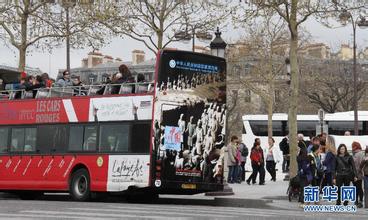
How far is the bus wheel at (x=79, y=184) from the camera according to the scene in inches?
831

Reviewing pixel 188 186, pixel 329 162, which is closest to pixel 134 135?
pixel 188 186

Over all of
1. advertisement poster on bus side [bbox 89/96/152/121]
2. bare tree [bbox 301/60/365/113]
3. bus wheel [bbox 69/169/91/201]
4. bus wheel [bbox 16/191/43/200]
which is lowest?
bus wheel [bbox 16/191/43/200]

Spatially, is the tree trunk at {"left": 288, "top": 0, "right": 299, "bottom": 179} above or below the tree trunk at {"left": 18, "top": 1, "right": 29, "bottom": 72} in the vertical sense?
below

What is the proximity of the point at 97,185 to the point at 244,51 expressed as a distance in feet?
99.3

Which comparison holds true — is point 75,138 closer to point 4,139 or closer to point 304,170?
point 4,139

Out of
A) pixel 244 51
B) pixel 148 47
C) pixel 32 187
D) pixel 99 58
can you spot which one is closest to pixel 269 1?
pixel 148 47

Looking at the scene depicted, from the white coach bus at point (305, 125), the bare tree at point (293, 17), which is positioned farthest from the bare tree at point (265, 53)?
the bare tree at point (293, 17)

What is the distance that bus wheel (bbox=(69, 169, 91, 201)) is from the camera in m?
21.1

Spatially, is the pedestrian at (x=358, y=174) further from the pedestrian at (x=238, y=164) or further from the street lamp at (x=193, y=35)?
the street lamp at (x=193, y=35)

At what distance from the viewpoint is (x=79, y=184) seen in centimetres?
2138

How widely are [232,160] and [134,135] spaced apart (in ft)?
31.6

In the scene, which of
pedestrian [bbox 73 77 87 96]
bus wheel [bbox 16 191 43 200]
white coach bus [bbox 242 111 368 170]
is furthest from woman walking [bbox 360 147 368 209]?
white coach bus [bbox 242 111 368 170]

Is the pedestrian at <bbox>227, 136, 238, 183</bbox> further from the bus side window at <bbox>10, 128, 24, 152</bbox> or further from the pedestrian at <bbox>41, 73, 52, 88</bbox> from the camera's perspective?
the bus side window at <bbox>10, 128, 24, 152</bbox>

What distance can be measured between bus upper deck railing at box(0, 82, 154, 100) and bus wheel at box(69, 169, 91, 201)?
2.19 m
